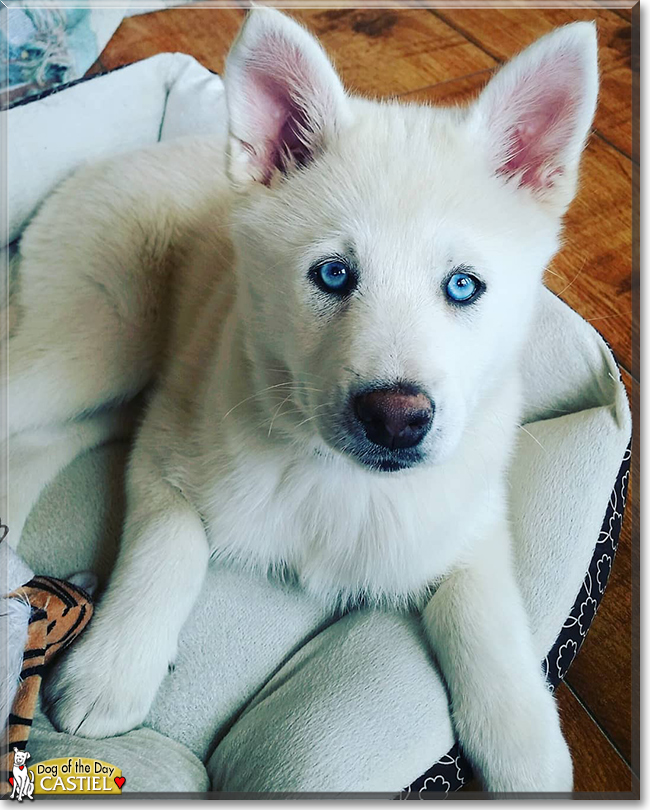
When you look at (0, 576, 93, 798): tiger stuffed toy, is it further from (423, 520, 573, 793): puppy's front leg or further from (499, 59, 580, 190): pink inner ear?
(499, 59, 580, 190): pink inner ear

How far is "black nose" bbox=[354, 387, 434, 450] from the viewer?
106 cm

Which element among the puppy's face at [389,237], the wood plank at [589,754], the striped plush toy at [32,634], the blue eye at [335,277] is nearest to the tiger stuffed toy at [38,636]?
the striped plush toy at [32,634]

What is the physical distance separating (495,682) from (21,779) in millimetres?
828

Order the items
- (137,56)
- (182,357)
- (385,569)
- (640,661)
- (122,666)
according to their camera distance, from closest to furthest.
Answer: (122,666)
(385,569)
(640,661)
(182,357)
(137,56)

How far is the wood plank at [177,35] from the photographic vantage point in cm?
287

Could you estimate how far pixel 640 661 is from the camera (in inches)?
64.1

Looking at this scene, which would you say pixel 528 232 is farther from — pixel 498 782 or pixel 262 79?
pixel 498 782

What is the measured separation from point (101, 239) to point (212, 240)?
286 millimetres

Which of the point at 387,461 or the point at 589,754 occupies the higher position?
the point at 387,461

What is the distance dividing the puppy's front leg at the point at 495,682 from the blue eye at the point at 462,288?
1.93ft

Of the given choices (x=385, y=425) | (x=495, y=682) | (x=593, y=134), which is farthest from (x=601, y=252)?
(x=385, y=425)

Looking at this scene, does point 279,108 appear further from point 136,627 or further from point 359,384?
point 136,627

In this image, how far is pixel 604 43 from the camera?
8.38 feet

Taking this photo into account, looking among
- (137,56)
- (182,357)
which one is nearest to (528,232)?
(182,357)
